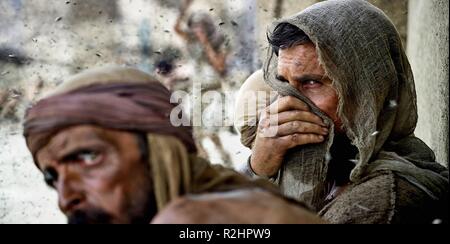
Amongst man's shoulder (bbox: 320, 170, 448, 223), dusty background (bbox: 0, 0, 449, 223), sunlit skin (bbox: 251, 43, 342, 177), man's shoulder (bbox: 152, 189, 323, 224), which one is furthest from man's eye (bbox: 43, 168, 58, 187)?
dusty background (bbox: 0, 0, 449, 223)

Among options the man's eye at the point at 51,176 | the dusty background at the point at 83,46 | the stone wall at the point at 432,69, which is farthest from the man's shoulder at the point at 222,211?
the dusty background at the point at 83,46

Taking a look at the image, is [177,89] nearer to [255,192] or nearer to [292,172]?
[292,172]

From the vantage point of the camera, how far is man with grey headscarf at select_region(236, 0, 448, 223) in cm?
305

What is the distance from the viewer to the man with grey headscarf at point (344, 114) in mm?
3047

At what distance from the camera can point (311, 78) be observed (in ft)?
10.4

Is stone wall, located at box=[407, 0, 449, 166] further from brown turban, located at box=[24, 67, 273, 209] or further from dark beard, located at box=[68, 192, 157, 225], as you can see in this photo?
dark beard, located at box=[68, 192, 157, 225]

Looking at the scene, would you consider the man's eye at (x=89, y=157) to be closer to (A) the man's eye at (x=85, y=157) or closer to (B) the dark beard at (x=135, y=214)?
(A) the man's eye at (x=85, y=157)

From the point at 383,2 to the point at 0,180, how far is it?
3446mm

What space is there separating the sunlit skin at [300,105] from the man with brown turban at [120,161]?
126cm

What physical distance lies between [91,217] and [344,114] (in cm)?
150

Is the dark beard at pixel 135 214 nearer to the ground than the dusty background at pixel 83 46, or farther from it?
farther from it

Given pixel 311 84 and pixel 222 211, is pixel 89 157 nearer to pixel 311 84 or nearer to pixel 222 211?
pixel 222 211

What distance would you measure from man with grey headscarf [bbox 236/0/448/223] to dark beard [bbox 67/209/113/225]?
1.31m

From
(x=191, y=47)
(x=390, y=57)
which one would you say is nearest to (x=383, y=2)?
(x=191, y=47)
